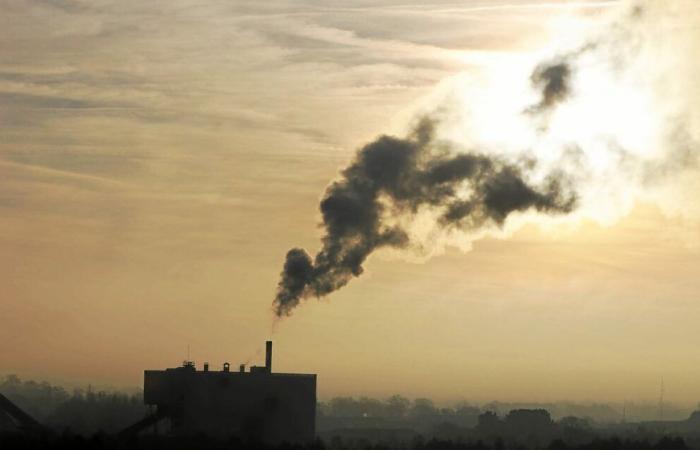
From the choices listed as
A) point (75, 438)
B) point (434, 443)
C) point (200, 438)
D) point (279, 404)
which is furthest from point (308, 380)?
point (434, 443)

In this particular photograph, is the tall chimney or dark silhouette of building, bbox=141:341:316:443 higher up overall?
the tall chimney

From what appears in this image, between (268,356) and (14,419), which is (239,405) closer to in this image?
(268,356)

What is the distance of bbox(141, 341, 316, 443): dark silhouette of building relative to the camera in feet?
286

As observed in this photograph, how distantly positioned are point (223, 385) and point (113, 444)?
27.2 ft

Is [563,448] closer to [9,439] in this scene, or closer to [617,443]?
[617,443]

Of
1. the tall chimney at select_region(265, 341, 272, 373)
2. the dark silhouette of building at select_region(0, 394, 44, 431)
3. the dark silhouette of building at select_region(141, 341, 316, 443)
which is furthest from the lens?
the dark silhouette of building at select_region(0, 394, 44, 431)

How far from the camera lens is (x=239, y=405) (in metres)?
87.5

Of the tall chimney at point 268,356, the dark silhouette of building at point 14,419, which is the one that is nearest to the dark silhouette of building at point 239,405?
the tall chimney at point 268,356

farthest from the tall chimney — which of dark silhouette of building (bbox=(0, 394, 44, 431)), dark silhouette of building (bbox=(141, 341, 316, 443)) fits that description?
→ dark silhouette of building (bbox=(0, 394, 44, 431))

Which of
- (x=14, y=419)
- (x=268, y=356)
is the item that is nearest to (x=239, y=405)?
(x=268, y=356)

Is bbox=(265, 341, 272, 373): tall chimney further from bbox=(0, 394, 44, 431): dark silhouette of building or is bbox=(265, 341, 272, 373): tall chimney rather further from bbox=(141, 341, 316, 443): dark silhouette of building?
bbox=(0, 394, 44, 431): dark silhouette of building

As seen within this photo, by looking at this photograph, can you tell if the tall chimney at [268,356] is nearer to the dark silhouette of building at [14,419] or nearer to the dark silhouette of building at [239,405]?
the dark silhouette of building at [239,405]

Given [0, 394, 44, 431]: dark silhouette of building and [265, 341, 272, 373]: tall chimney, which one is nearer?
[265, 341, 272, 373]: tall chimney

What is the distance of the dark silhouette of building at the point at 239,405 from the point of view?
286 ft
